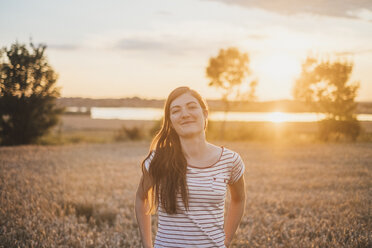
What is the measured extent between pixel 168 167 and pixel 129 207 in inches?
191

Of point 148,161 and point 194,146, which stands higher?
point 194,146

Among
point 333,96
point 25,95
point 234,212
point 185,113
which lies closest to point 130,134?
point 25,95

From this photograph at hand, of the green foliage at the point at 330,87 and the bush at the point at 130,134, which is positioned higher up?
the green foliage at the point at 330,87

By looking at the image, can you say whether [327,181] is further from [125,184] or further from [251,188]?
[125,184]

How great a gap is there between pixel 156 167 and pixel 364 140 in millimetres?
28227

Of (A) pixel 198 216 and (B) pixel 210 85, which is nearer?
(A) pixel 198 216

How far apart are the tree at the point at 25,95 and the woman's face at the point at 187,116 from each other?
23.9m

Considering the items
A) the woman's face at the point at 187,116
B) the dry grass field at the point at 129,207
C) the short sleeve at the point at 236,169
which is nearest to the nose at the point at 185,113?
the woman's face at the point at 187,116

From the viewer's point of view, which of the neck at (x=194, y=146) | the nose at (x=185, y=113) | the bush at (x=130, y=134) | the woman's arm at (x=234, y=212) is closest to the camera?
the nose at (x=185, y=113)

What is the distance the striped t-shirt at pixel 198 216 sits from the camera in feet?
9.54

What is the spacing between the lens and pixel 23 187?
8820mm

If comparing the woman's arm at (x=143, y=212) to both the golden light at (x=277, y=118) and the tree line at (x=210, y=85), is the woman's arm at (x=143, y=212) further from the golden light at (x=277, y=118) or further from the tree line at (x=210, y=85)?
the golden light at (x=277, y=118)

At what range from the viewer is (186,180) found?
9.73 ft

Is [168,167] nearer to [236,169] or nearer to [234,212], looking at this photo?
[236,169]
